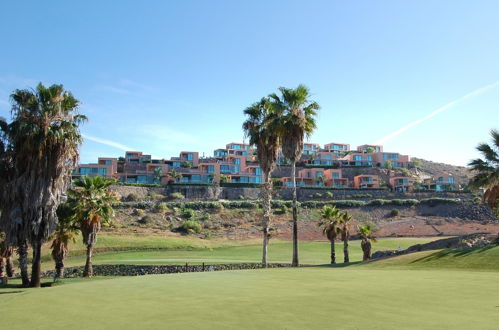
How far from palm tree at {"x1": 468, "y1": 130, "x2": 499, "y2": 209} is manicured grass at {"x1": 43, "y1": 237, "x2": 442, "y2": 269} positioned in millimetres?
19823

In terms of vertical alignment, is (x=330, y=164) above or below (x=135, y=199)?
above

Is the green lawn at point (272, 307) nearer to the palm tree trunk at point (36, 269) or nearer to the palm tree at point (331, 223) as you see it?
the palm tree trunk at point (36, 269)

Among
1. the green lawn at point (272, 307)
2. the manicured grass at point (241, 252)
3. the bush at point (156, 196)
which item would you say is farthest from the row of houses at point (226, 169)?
the green lawn at point (272, 307)

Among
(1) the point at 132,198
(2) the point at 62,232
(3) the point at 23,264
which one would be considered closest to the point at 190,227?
(1) the point at 132,198

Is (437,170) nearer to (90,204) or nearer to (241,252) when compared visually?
(241,252)

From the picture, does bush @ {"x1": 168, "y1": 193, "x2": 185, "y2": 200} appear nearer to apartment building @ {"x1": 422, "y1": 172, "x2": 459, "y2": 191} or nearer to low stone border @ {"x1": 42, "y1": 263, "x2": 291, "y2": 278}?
low stone border @ {"x1": 42, "y1": 263, "x2": 291, "y2": 278}

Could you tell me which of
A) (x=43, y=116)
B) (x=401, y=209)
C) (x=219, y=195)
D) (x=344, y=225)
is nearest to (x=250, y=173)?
(x=219, y=195)

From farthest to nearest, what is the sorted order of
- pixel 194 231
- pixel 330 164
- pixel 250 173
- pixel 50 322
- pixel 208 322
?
pixel 330 164 < pixel 250 173 < pixel 194 231 < pixel 50 322 < pixel 208 322

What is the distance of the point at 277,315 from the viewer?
9.55 metres

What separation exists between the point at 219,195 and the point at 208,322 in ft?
300

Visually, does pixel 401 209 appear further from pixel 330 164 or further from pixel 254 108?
pixel 254 108

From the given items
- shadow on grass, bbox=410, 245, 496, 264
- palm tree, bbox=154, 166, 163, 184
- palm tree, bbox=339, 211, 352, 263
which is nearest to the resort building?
palm tree, bbox=154, 166, 163, 184

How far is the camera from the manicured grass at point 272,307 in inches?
343

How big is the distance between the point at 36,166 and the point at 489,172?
32333mm
